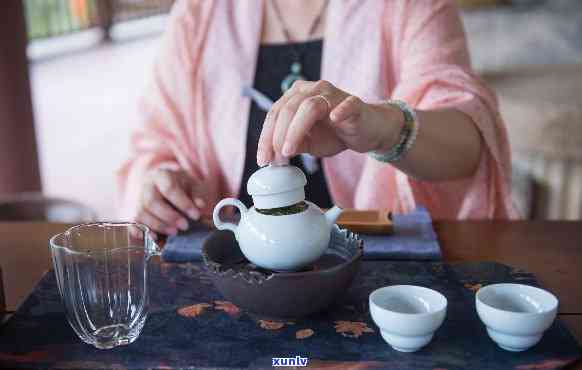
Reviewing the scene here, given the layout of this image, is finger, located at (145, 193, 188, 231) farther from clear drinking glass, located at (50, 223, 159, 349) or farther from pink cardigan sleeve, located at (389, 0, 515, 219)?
pink cardigan sleeve, located at (389, 0, 515, 219)

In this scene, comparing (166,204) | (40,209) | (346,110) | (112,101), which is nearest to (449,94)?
(346,110)

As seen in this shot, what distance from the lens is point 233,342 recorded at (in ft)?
2.08

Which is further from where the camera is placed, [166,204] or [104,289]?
[166,204]

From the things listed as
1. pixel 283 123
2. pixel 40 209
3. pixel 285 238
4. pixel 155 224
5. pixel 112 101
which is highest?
pixel 283 123

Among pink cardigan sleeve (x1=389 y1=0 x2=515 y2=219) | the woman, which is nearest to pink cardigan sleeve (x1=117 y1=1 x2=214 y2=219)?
the woman

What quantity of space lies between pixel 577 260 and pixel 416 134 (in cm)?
30

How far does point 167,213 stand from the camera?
100 centimetres

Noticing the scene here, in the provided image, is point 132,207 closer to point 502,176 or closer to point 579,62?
point 502,176

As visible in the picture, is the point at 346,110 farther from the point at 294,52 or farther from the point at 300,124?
the point at 294,52

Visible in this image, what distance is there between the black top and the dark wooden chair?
0.39 metres

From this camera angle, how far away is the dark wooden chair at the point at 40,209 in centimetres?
137

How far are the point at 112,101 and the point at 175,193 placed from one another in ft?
12.9

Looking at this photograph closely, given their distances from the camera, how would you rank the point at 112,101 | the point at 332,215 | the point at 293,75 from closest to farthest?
the point at 332,215
the point at 293,75
the point at 112,101

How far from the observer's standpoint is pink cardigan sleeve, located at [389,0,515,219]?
114 cm
